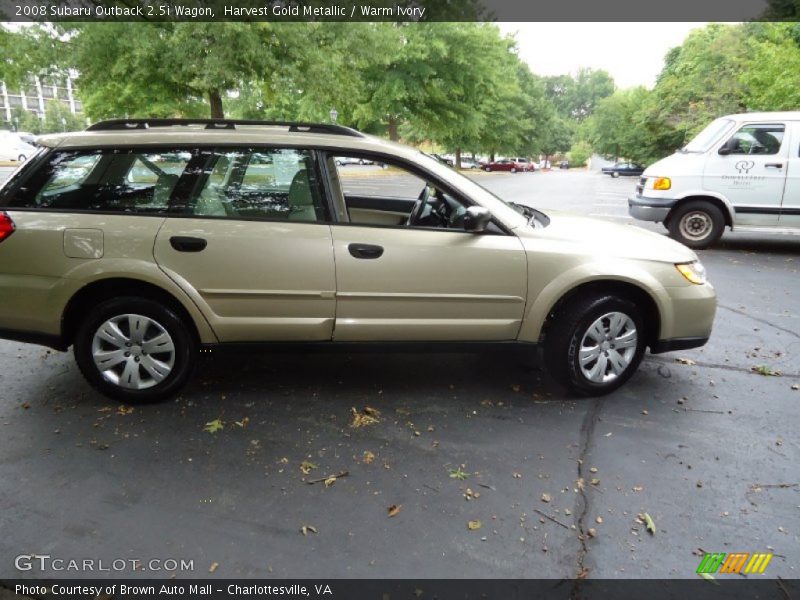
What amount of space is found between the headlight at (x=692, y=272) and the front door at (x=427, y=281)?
108cm

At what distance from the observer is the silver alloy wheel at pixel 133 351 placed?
351 centimetres

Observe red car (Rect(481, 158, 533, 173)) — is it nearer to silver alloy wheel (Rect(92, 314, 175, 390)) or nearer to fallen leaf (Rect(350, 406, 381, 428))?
fallen leaf (Rect(350, 406, 381, 428))

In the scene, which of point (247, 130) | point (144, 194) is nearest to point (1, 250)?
point (144, 194)

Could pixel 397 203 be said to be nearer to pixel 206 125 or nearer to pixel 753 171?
pixel 206 125

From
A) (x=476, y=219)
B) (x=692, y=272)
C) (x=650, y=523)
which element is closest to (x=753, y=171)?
(x=692, y=272)

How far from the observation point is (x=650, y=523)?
2629 millimetres

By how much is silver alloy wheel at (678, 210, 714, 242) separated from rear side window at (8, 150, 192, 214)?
8.21 m

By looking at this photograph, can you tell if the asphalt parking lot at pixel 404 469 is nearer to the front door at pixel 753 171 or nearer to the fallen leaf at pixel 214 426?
the fallen leaf at pixel 214 426

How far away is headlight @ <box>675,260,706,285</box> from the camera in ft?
12.3

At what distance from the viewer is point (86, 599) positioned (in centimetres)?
221

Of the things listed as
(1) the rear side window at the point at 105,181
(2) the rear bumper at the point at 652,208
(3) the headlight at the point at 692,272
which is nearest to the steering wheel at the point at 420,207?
(1) the rear side window at the point at 105,181

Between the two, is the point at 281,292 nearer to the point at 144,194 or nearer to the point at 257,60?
the point at 144,194

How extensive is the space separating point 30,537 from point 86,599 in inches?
20.2

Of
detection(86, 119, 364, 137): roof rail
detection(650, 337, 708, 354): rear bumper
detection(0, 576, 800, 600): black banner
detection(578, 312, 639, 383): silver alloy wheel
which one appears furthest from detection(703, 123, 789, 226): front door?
detection(0, 576, 800, 600): black banner
